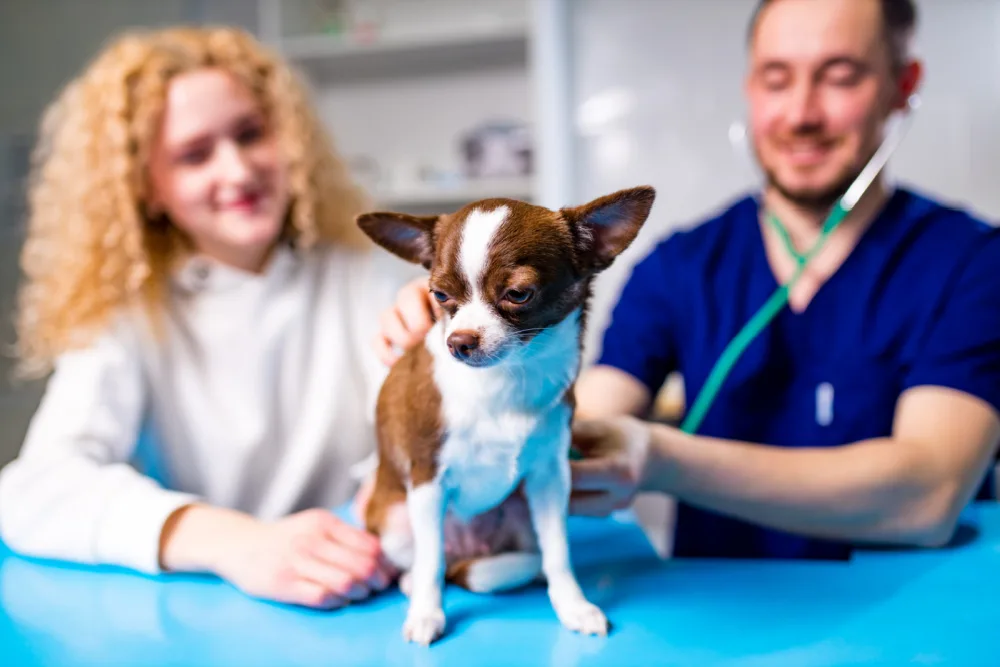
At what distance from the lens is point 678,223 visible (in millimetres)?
1629

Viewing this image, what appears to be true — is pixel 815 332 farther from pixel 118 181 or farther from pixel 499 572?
pixel 118 181

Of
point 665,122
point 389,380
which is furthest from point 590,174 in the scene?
point 389,380

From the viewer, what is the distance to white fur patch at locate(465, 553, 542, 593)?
0.62 meters

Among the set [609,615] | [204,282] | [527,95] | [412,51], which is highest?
[412,51]

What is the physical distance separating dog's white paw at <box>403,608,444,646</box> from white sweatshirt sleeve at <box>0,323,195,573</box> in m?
0.29

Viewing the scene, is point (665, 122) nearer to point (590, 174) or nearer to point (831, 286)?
point (590, 174)

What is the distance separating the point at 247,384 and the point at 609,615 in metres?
0.68

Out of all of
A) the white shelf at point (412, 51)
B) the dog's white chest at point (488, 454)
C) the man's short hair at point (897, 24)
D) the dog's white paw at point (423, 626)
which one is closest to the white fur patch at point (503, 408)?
the dog's white chest at point (488, 454)

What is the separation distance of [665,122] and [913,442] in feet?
3.32

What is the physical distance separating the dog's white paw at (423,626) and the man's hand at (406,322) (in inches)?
8.8

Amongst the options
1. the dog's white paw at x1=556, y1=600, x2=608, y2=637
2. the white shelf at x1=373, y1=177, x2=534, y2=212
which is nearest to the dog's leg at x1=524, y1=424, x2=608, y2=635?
the dog's white paw at x1=556, y1=600, x2=608, y2=637

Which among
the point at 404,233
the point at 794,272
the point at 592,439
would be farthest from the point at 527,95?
the point at 404,233

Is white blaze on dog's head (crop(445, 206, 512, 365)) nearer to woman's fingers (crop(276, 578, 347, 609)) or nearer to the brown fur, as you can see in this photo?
the brown fur

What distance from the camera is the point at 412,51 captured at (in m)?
2.11
